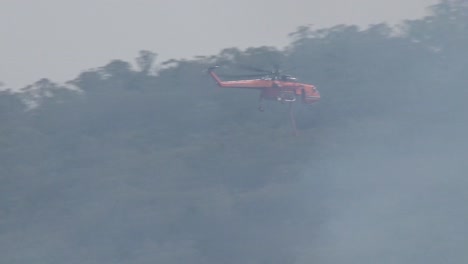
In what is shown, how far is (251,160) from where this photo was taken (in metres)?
29.0

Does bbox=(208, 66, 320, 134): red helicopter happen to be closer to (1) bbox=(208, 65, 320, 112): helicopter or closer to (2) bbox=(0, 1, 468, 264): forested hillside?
(1) bbox=(208, 65, 320, 112): helicopter

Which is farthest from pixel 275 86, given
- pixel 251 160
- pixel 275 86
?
pixel 251 160

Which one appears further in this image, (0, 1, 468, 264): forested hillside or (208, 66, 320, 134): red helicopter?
(0, 1, 468, 264): forested hillside

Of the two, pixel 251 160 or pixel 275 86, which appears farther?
pixel 251 160

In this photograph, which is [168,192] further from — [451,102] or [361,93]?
[451,102]

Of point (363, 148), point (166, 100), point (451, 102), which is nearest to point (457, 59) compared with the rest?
point (451, 102)

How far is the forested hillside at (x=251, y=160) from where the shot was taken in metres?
24.6

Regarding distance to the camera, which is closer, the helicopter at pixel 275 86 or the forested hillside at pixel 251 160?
the helicopter at pixel 275 86

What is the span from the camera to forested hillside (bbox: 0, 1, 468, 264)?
24.6 m

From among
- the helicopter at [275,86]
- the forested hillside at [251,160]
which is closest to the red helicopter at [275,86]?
the helicopter at [275,86]

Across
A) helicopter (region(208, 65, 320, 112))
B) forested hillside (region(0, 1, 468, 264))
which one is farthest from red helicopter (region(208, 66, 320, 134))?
forested hillside (region(0, 1, 468, 264))

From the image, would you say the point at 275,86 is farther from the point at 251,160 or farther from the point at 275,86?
the point at 251,160

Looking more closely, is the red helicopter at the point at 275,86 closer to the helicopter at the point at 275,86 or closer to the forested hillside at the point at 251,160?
the helicopter at the point at 275,86

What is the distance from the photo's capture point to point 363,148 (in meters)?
28.4
